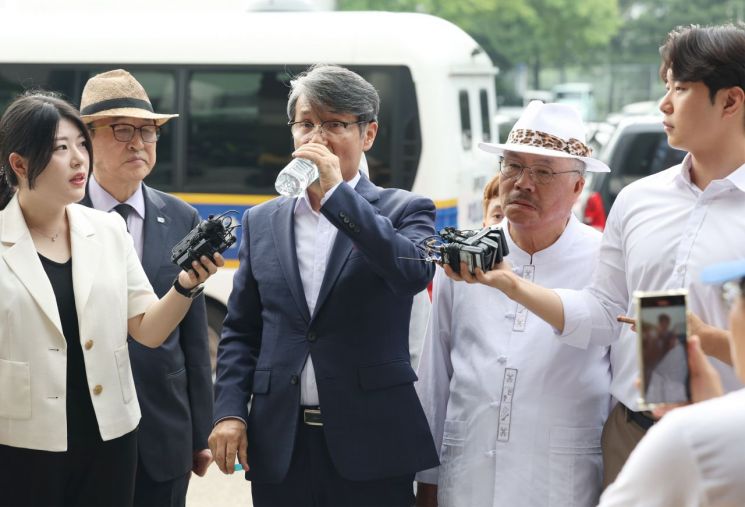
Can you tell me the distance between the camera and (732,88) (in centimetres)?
318

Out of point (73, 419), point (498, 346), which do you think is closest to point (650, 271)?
point (498, 346)

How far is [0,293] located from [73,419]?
437 millimetres

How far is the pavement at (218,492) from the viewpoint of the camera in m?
6.96

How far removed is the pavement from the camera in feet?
22.8

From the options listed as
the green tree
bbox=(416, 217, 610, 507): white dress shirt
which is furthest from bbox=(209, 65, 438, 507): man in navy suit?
the green tree

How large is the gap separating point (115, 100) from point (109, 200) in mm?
446

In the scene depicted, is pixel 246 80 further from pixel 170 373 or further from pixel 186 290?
pixel 186 290

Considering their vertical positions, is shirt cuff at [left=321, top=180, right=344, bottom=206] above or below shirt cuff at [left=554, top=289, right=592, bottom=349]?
above

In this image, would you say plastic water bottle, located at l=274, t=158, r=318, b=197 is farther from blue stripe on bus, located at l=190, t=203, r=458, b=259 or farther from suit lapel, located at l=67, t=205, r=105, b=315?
blue stripe on bus, located at l=190, t=203, r=458, b=259

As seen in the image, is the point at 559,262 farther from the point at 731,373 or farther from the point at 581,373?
the point at 731,373

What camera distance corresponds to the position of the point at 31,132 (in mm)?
3588

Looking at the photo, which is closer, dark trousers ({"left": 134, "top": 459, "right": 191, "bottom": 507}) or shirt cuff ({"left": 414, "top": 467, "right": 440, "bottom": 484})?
shirt cuff ({"left": 414, "top": 467, "right": 440, "bottom": 484})

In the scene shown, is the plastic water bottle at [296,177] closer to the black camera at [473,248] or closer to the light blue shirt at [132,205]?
the black camera at [473,248]

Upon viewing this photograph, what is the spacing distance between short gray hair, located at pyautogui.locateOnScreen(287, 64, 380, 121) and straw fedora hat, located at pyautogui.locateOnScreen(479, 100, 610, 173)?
0.42 meters
